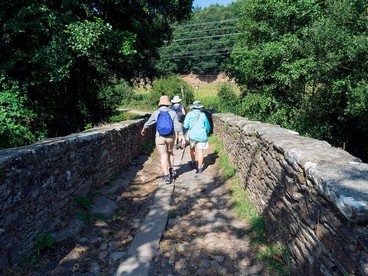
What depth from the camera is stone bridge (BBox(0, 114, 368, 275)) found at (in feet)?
6.72

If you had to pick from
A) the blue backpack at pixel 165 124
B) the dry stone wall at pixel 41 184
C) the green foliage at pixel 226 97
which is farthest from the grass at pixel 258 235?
the green foliage at pixel 226 97

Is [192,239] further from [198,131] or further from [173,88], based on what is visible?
[173,88]

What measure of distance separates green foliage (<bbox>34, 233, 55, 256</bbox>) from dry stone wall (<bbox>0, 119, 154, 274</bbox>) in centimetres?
6

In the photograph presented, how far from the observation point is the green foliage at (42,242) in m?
3.48

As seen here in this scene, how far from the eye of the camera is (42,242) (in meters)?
3.58

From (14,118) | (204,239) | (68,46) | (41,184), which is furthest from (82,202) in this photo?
(68,46)

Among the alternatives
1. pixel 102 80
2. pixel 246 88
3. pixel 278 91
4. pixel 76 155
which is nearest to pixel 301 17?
pixel 278 91

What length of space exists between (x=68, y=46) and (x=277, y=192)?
7.06m

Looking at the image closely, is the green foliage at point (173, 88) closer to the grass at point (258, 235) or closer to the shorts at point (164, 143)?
the shorts at point (164, 143)

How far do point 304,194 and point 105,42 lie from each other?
771cm

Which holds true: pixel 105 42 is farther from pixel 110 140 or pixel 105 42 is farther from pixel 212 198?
pixel 212 198

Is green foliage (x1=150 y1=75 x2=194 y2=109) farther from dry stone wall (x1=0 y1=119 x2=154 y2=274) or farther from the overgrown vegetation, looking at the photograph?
the overgrown vegetation

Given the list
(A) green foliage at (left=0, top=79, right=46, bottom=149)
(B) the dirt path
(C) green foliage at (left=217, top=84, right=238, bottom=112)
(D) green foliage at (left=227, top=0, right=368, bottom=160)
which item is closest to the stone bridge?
(B) the dirt path

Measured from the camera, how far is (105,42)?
8750mm
